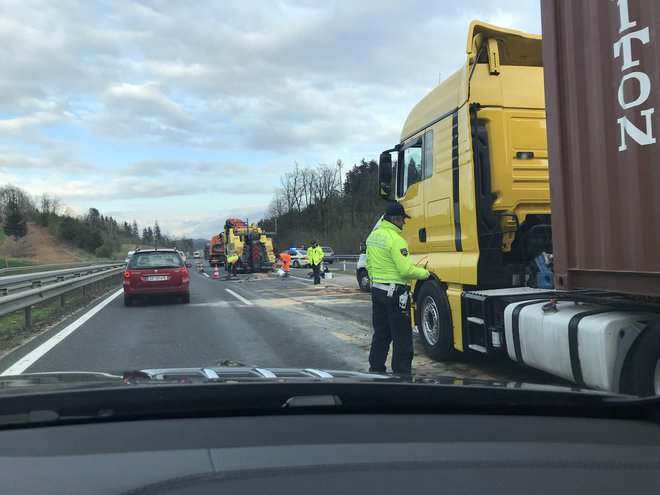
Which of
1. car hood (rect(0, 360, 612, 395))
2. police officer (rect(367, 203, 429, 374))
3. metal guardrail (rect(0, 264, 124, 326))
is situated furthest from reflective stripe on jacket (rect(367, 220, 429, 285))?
metal guardrail (rect(0, 264, 124, 326))

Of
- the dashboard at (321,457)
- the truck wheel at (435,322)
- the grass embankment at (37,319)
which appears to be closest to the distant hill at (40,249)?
the grass embankment at (37,319)

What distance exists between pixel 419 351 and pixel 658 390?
14.1 ft

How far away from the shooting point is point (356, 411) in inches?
77.2

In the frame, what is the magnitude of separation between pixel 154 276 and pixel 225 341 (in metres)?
6.20

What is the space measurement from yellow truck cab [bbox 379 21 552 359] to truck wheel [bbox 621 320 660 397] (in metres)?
2.12

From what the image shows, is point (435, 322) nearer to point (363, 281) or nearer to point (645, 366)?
point (645, 366)

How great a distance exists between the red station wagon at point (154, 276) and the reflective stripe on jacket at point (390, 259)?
9.34 meters

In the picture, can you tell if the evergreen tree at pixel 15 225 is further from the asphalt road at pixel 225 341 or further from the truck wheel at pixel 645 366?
the truck wheel at pixel 645 366

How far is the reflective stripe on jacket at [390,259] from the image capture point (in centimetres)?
576

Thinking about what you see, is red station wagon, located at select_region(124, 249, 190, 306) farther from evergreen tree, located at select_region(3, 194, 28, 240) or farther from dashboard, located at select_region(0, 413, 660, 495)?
evergreen tree, located at select_region(3, 194, 28, 240)

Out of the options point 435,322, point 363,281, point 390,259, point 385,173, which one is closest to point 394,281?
point 390,259

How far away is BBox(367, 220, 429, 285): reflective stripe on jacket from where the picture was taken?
576 centimetres

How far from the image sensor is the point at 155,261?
14570 millimetres

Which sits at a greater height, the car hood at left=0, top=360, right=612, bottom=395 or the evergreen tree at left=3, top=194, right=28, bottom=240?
the evergreen tree at left=3, top=194, right=28, bottom=240
